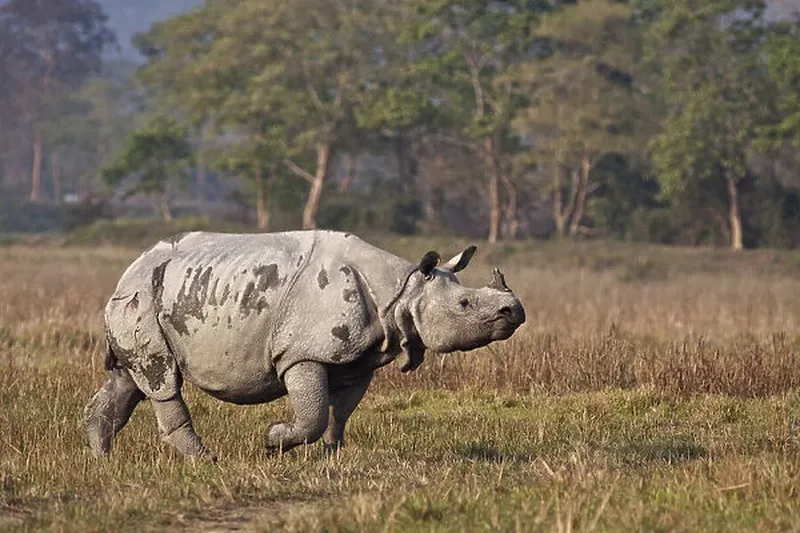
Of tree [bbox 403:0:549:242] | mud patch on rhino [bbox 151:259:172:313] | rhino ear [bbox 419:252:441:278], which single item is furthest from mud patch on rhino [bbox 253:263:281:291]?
tree [bbox 403:0:549:242]

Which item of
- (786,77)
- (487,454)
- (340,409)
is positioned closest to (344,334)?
(340,409)

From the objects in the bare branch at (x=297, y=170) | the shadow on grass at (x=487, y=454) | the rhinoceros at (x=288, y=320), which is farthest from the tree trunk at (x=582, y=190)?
the rhinoceros at (x=288, y=320)

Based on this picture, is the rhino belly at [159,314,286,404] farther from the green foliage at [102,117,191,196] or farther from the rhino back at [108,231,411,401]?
the green foliage at [102,117,191,196]

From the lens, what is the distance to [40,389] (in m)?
12.7

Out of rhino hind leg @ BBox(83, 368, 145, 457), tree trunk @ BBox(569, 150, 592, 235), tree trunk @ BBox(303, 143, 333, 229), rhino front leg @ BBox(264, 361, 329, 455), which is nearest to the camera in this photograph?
rhino front leg @ BBox(264, 361, 329, 455)

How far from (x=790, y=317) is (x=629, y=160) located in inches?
1447

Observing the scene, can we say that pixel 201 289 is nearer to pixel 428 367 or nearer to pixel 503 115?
pixel 428 367

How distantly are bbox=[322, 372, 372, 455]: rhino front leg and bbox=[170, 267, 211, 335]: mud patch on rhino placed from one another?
1020 mm

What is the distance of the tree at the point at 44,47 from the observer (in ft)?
355

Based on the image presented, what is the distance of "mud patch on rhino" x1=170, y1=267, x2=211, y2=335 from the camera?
28.7ft

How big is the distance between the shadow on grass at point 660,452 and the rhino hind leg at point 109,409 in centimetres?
329

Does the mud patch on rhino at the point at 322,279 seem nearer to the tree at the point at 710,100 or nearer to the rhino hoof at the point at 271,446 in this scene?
the rhino hoof at the point at 271,446

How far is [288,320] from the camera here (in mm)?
8570

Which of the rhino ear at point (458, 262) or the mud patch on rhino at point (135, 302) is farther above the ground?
the rhino ear at point (458, 262)
